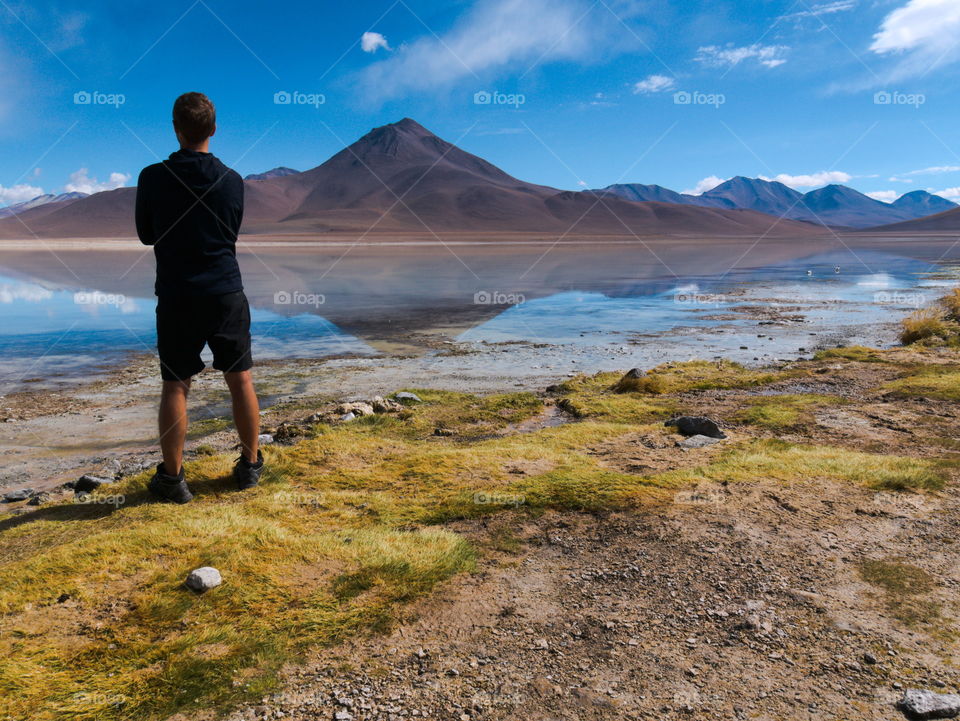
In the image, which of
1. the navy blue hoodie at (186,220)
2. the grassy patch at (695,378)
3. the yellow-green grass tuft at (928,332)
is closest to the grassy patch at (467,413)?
the grassy patch at (695,378)

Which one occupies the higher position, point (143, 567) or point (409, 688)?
point (143, 567)

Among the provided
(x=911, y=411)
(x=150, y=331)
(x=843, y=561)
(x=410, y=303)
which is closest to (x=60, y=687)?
(x=843, y=561)

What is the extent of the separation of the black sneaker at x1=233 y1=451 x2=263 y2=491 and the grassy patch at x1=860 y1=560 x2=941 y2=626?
391 centimetres

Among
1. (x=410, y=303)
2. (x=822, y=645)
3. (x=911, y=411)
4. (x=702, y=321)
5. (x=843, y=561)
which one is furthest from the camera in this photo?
(x=410, y=303)

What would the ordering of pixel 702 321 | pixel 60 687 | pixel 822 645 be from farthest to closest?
pixel 702 321, pixel 822 645, pixel 60 687

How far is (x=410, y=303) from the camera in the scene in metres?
21.7

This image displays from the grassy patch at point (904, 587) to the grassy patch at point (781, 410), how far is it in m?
3.23

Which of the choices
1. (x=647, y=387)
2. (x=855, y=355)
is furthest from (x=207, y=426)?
(x=855, y=355)

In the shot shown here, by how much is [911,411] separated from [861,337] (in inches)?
349

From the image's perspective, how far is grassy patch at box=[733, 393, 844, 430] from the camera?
6.88 meters

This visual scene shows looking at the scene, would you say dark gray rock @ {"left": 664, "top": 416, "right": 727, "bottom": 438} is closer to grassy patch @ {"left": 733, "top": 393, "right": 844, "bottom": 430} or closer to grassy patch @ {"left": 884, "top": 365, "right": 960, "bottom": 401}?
grassy patch @ {"left": 733, "top": 393, "right": 844, "bottom": 430}

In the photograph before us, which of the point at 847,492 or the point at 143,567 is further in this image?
the point at 847,492

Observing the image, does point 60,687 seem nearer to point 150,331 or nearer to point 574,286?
point 150,331

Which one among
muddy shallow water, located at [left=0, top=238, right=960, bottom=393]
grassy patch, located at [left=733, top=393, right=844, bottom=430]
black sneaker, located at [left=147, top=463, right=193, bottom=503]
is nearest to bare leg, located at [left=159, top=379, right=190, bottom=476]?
black sneaker, located at [left=147, top=463, right=193, bottom=503]
